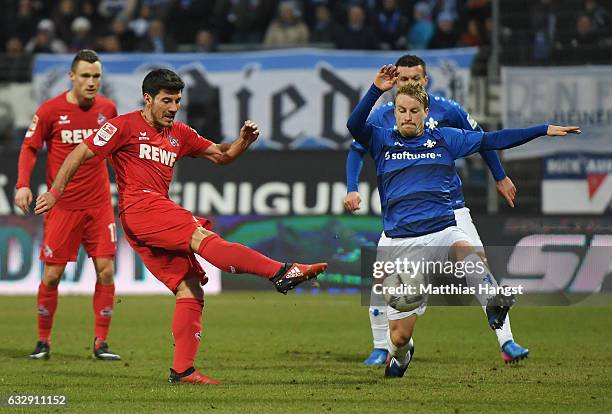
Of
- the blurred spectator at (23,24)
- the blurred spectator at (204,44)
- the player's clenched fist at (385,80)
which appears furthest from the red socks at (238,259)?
the blurred spectator at (23,24)

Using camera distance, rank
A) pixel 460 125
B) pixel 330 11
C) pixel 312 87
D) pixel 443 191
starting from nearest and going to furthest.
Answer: pixel 443 191 < pixel 460 125 < pixel 312 87 < pixel 330 11

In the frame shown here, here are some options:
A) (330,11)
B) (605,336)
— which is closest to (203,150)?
(605,336)

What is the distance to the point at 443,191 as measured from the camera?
29.5 ft

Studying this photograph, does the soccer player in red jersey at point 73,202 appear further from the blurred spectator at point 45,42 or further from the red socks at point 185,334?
the blurred spectator at point 45,42

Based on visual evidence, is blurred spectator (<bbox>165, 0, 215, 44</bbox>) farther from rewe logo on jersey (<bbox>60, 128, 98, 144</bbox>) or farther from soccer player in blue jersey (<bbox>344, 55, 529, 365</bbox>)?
soccer player in blue jersey (<bbox>344, 55, 529, 365</bbox>)

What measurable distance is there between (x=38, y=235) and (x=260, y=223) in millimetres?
3218

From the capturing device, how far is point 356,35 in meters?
20.1

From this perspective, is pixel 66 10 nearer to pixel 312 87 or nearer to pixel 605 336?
pixel 312 87

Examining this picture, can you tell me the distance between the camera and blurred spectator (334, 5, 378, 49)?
20.0 meters

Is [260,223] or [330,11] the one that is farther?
[330,11]

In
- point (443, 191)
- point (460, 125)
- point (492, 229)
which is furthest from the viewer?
point (492, 229)

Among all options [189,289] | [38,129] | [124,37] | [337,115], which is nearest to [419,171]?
[189,289]

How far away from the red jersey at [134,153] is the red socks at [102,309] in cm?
222

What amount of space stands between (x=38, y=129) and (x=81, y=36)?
10.6 metres
